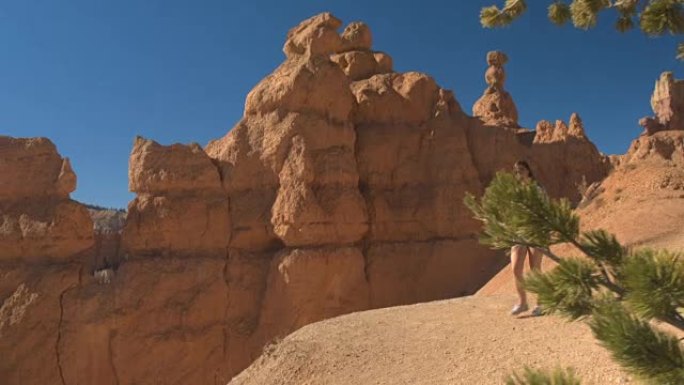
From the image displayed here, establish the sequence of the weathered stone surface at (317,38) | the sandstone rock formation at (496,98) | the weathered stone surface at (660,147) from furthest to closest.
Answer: the sandstone rock formation at (496,98) < the weathered stone surface at (317,38) < the weathered stone surface at (660,147)

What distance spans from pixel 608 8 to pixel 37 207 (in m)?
16.7

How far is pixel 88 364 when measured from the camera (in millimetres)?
16016

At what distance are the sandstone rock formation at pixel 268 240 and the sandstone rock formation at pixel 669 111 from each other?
21.0m

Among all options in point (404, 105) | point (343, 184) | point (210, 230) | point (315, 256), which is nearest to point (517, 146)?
point (404, 105)

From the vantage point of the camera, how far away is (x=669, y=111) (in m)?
37.0

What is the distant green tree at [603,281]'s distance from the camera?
8.75ft

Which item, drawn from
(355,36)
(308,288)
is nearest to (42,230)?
(308,288)

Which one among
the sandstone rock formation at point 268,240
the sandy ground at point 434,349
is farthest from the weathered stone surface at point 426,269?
the sandy ground at point 434,349

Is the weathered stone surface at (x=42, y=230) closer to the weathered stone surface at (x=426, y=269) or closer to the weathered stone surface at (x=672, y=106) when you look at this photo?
the weathered stone surface at (x=426, y=269)

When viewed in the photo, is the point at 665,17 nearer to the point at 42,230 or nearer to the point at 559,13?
the point at 559,13

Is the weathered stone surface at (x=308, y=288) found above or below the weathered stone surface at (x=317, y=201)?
below

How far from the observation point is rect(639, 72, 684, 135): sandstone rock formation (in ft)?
115

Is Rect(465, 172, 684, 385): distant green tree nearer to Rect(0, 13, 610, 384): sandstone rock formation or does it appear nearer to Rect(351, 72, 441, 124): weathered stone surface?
Rect(0, 13, 610, 384): sandstone rock formation

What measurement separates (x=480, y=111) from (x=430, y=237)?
918 cm
